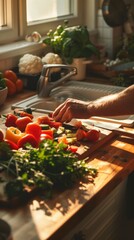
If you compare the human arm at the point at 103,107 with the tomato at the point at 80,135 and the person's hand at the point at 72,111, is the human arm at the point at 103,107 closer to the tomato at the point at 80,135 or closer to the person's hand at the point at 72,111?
the person's hand at the point at 72,111

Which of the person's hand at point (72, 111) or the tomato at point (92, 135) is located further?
the person's hand at point (72, 111)

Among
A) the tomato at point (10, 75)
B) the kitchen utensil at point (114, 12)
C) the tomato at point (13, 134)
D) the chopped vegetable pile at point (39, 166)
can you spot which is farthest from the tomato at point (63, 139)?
the kitchen utensil at point (114, 12)

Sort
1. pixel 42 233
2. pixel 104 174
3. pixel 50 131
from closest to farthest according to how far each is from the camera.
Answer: pixel 42 233, pixel 104 174, pixel 50 131

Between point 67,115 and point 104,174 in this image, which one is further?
point 67,115

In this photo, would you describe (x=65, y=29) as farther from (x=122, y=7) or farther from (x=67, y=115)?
(x=67, y=115)

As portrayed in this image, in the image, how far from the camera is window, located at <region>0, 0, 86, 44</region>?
2660mm

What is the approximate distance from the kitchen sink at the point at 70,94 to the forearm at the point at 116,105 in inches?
17.0

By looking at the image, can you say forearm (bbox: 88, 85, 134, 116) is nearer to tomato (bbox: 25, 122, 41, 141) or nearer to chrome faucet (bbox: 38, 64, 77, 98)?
tomato (bbox: 25, 122, 41, 141)

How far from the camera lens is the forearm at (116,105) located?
1921 mm

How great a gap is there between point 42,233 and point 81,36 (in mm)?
1732

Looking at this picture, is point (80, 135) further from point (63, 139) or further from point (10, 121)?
point (10, 121)

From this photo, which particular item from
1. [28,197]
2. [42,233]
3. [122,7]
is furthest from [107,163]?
[122,7]

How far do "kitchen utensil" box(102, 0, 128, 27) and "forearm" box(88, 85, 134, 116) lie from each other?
1.38 metres

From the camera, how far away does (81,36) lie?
2.80 metres
